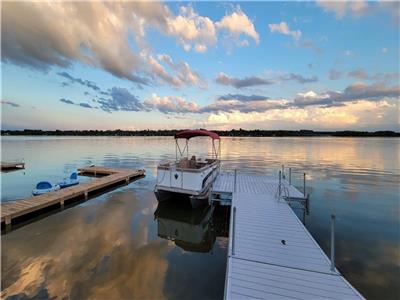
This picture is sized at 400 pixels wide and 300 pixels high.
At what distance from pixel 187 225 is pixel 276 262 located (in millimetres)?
4973

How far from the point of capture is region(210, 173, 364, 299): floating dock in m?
4.03

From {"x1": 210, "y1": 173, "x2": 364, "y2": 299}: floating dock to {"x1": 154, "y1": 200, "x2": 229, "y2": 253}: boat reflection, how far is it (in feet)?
4.92

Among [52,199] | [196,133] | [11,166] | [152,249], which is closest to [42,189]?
[52,199]

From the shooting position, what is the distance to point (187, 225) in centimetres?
940

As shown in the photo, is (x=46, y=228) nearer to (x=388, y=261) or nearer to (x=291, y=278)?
(x=291, y=278)

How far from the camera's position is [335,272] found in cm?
458

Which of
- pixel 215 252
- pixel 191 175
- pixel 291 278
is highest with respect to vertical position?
pixel 191 175

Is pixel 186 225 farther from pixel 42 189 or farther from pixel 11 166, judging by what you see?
pixel 11 166

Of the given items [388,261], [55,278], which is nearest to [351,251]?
[388,261]

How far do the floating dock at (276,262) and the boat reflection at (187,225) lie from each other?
59.0 inches

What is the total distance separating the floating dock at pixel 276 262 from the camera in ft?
13.2

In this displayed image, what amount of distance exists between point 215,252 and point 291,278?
10.2 ft

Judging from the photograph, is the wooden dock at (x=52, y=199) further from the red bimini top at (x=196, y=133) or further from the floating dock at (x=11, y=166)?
the floating dock at (x=11, y=166)

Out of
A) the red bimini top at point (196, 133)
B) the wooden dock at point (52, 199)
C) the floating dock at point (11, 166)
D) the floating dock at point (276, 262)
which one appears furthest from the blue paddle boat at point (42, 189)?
the floating dock at point (11, 166)
